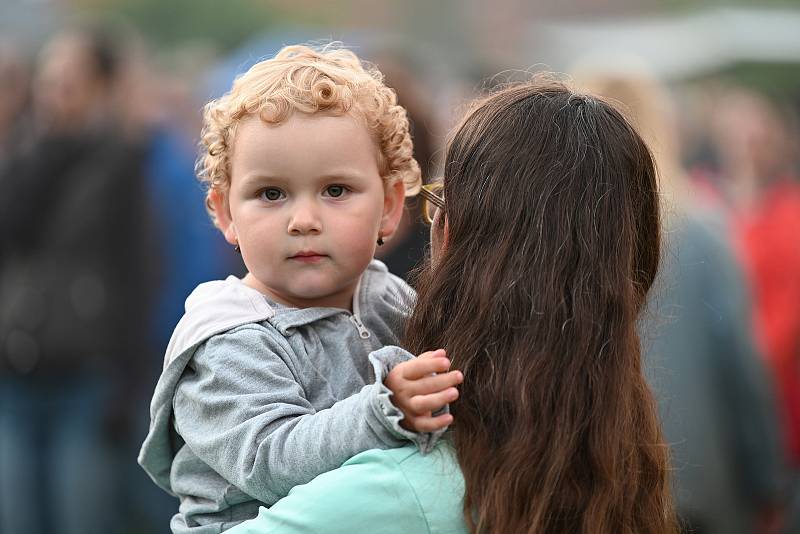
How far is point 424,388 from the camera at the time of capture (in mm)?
1975

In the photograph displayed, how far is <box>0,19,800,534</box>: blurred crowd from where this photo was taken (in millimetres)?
4871

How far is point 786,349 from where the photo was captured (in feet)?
21.5

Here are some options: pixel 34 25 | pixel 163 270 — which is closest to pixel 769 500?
pixel 163 270

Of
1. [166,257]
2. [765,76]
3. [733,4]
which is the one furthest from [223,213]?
[733,4]

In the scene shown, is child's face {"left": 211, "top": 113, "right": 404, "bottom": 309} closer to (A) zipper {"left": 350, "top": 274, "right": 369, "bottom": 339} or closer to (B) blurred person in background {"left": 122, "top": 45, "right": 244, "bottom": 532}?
(A) zipper {"left": 350, "top": 274, "right": 369, "bottom": 339}

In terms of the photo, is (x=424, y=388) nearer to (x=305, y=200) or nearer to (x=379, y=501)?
(x=379, y=501)

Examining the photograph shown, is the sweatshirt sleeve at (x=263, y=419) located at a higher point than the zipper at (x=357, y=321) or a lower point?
lower

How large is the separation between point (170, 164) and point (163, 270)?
61 centimetres

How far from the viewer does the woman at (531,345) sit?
202cm

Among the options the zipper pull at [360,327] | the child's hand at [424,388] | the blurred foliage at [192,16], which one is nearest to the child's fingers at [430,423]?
the child's hand at [424,388]

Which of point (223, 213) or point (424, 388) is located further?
point (223, 213)

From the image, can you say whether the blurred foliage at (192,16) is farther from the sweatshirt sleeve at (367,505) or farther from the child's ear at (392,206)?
the sweatshirt sleeve at (367,505)

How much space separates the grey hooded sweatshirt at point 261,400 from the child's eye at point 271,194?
16 centimetres

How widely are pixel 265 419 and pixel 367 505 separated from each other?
0.73 ft
